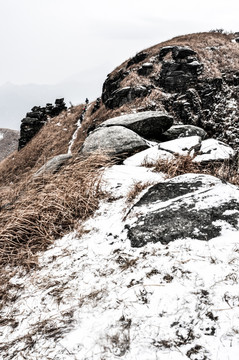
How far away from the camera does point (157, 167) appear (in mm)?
3309

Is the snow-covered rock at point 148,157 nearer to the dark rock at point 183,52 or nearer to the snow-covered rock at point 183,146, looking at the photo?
the snow-covered rock at point 183,146

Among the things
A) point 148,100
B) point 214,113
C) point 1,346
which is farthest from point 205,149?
point 148,100

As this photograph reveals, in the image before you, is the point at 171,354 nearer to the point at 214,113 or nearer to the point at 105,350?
the point at 105,350

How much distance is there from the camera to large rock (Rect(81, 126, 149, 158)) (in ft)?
13.2

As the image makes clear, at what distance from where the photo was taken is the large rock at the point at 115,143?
13.2ft

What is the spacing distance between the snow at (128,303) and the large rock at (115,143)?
2.37 metres

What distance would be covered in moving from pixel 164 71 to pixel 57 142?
31.7ft

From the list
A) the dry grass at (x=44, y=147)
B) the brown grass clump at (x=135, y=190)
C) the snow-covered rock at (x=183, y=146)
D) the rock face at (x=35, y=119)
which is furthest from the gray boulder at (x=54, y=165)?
the rock face at (x=35, y=119)

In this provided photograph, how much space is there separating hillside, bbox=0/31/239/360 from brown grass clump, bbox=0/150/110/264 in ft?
0.05

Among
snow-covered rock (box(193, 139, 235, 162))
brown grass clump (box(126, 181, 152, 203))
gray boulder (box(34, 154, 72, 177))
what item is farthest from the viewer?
gray boulder (box(34, 154, 72, 177))

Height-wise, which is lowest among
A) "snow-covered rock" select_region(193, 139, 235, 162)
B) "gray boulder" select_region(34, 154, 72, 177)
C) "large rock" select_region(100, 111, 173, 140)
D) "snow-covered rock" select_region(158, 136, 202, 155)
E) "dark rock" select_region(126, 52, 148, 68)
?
"snow-covered rock" select_region(193, 139, 235, 162)

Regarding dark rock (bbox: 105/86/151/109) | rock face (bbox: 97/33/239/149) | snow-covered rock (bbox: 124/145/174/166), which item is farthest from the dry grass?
snow-covered rock (bbox: 124/145/174/166)

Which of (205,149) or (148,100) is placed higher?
(148,100)

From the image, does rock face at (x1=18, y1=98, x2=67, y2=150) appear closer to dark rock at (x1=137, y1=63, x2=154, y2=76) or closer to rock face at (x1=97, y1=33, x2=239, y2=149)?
rock face at (x1=97, y1=33, x2=239, y2=149)
